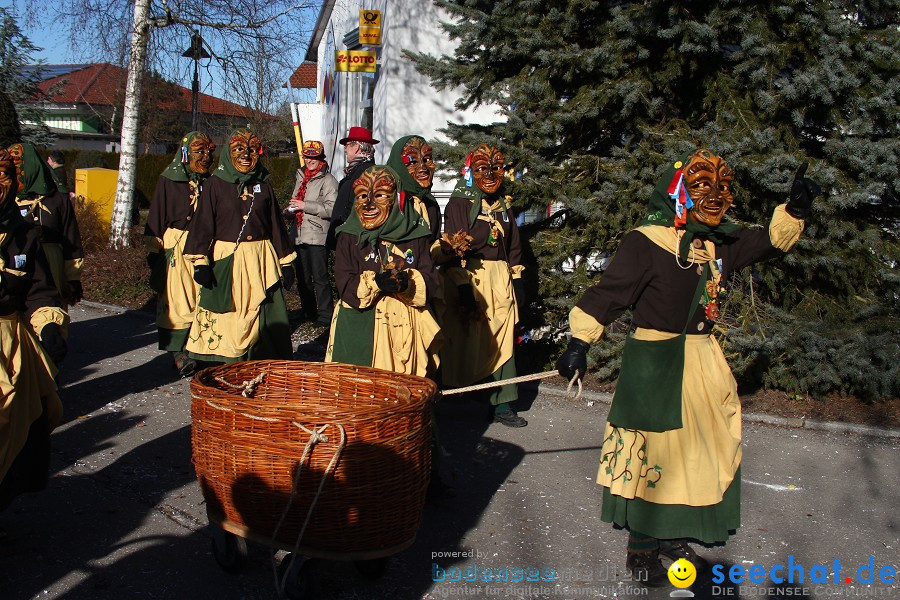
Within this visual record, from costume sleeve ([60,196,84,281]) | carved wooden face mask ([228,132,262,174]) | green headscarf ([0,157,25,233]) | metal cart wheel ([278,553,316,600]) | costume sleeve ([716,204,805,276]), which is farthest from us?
carved wooden face mask ([228,132,262,174])

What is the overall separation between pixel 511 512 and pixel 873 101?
4.65 m

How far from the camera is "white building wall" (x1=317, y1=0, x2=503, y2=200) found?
13.4 metres

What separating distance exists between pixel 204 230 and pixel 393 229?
235 cm

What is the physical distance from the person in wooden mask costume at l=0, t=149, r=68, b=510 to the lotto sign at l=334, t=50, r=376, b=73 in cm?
847

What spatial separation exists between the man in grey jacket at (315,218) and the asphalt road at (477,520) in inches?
104

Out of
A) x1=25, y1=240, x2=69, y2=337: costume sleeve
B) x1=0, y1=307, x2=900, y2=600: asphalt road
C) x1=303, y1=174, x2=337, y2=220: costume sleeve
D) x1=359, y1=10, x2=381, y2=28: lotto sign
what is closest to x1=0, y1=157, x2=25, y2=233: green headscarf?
x1=25, y1=240, x2=69, y2=337: costume sleeve

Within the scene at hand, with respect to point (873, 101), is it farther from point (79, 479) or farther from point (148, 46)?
point (148, 46)

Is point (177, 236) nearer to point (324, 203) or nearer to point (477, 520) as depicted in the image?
point (324, 203)

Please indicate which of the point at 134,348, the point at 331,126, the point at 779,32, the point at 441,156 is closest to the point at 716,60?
the point at 779,32

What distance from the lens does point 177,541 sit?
4.65m

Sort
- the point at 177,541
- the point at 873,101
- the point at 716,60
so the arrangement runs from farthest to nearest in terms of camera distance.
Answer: the point at 716,60
the point at 873,101
the point at 177,541

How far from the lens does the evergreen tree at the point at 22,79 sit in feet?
80.7

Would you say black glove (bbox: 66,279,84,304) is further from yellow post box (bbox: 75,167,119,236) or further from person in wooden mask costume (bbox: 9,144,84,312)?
yellow post box (bbox: 75,167,119,236)

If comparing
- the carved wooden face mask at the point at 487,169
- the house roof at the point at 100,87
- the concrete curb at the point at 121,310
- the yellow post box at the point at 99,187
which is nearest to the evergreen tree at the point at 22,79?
the house roof at the point at 100,87
